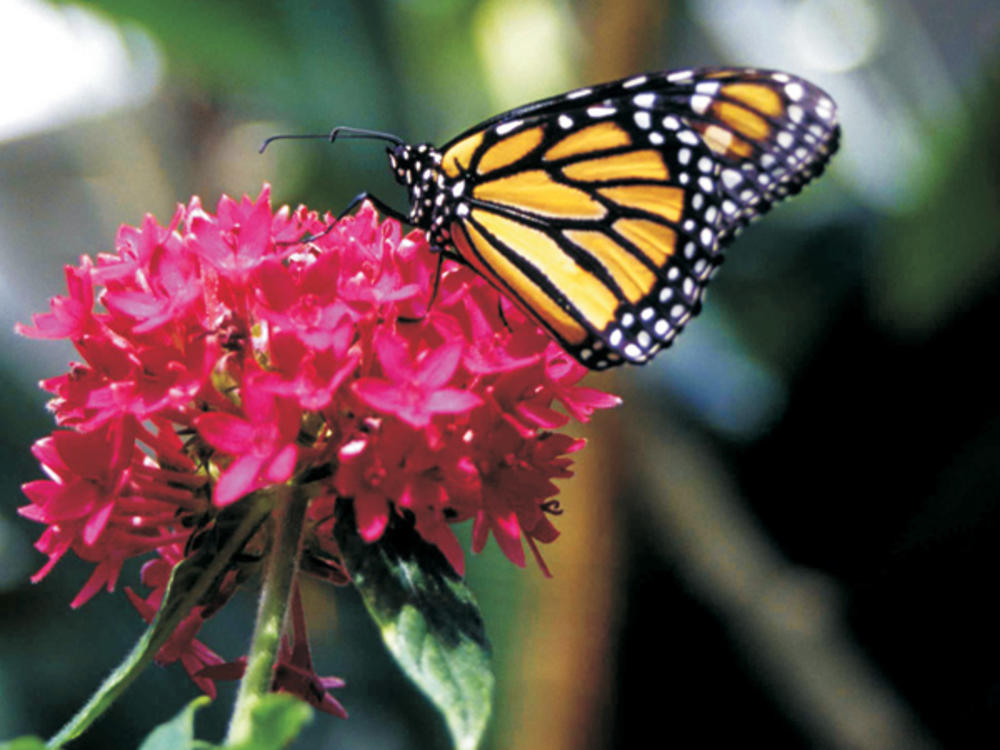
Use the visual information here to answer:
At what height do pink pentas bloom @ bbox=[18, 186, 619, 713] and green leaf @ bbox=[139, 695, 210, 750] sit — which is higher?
pink pentas bloom @ bbox=[18, 186, 619, 713]

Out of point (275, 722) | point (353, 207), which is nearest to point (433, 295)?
point (353, 207)

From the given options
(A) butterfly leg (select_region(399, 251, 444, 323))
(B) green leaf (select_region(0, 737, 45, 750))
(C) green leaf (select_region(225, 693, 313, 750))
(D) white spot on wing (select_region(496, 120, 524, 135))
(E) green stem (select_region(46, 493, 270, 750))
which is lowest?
(C) green leaf (select_region(225, 693, 313, 750))

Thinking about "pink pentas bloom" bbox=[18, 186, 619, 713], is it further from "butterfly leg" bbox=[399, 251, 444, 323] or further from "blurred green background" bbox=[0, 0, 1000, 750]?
"blurred green background" bbox=[0, 0, 1000, 750]

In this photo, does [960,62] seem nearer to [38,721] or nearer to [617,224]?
[617,224]

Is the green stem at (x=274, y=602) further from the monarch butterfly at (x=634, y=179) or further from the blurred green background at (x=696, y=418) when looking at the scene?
the blurred green background at (x=696, y=418)

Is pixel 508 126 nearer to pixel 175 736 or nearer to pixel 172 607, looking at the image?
pixel 172 607

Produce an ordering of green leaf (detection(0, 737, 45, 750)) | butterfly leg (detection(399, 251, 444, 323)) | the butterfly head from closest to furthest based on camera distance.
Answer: green leaf (detection(0, 737, 45, 750))
butterfly leg (detection(399, 251, 444, 323))
the butterfly head

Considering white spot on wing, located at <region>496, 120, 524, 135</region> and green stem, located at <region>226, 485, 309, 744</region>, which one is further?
white spot on wing, located at <region>496, 120, 524, 135</region>

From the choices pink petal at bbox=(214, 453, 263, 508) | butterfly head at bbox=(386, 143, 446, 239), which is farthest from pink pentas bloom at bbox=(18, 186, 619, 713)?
butterfly head at bbox=(386, 143, 446, 239)

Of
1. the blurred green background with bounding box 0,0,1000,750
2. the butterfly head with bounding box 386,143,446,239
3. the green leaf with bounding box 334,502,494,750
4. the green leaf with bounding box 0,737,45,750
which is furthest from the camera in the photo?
the blurred green background with bounding box 0,0,1000,750
